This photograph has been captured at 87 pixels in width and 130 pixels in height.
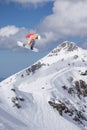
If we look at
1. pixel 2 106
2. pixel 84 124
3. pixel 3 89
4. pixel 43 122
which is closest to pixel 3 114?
pixel 2 106

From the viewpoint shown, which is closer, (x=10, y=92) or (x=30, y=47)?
(x=30, y=47)

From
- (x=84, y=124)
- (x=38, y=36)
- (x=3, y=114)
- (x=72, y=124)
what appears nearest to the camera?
(x=38, y=36)

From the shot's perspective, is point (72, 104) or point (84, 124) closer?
point (84, 124)

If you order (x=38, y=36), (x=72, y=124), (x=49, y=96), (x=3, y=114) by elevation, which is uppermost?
(x=49, y=96)

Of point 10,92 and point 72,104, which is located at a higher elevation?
point 72,104

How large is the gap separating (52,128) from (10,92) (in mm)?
31710

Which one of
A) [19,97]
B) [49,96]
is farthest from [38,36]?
[49,96]

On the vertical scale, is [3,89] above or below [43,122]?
above

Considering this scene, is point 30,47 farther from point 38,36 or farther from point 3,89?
point 3,89

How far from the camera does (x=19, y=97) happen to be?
172 metres

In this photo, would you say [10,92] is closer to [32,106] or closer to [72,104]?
[32,106]

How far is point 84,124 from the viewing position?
597 ft

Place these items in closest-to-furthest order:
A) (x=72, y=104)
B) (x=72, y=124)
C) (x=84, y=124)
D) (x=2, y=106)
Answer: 1. (x=2, y=106)
2. (x=72, y=124)
3. (x=84, y=124)
4. (x=72, y=104)

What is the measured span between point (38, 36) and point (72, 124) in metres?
74.7
